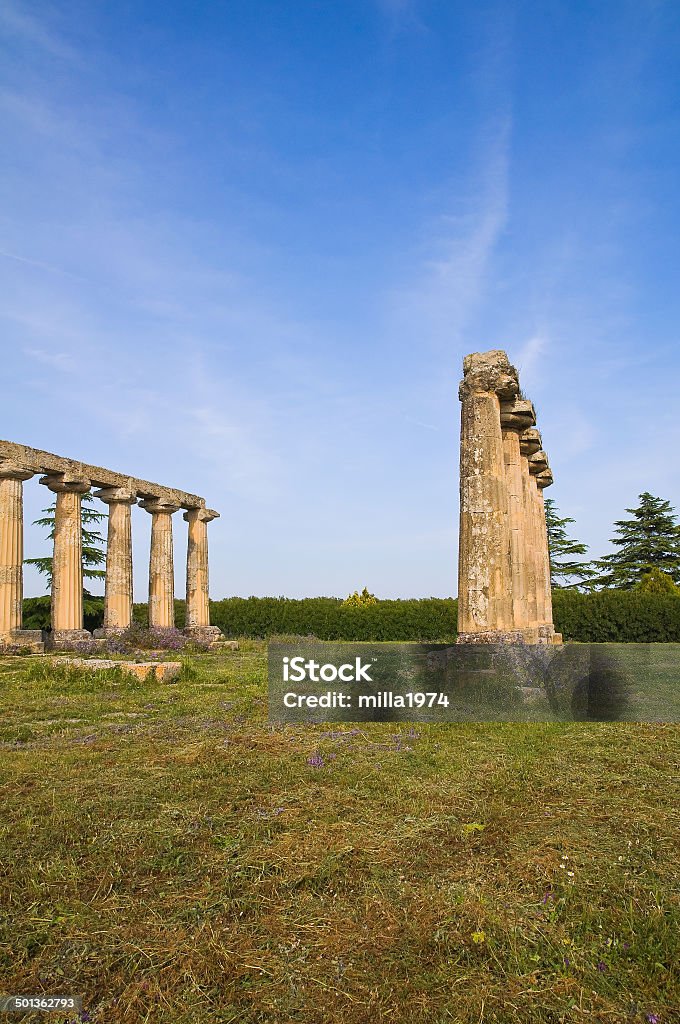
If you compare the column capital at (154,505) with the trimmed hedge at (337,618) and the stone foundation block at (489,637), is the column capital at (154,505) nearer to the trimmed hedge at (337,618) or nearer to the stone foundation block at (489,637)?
the trimmed hedge at (337,618)

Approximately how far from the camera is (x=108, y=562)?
827 inches

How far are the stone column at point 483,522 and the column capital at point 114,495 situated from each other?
13.0 metres

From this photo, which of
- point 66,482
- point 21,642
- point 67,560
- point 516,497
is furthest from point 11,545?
point 516,497

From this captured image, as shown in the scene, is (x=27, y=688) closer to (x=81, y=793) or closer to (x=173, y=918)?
(x=81, y=793)

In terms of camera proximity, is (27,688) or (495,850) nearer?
(495,850)

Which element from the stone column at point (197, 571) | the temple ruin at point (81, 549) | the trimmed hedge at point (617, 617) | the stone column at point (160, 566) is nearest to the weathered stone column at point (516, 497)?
the temple ruin at point (81, 549)

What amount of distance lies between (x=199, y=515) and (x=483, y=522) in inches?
615

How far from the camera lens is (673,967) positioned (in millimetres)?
3189

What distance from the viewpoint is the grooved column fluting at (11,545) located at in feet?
57.8

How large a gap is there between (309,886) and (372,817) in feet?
3.84

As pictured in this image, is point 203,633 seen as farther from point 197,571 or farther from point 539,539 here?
point 539,539

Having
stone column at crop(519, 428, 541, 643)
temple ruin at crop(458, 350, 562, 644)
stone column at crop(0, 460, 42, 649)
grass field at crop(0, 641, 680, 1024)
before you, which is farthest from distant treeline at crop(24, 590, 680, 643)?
grass field at crop(0, 641, 680, 1024)

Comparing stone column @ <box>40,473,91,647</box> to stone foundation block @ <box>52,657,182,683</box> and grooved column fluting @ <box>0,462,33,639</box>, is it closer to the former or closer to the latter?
grooved column fluting @ <box>0,462,33,639</box>

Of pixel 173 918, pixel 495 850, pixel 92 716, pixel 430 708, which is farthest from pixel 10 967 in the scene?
pixel 430 708
